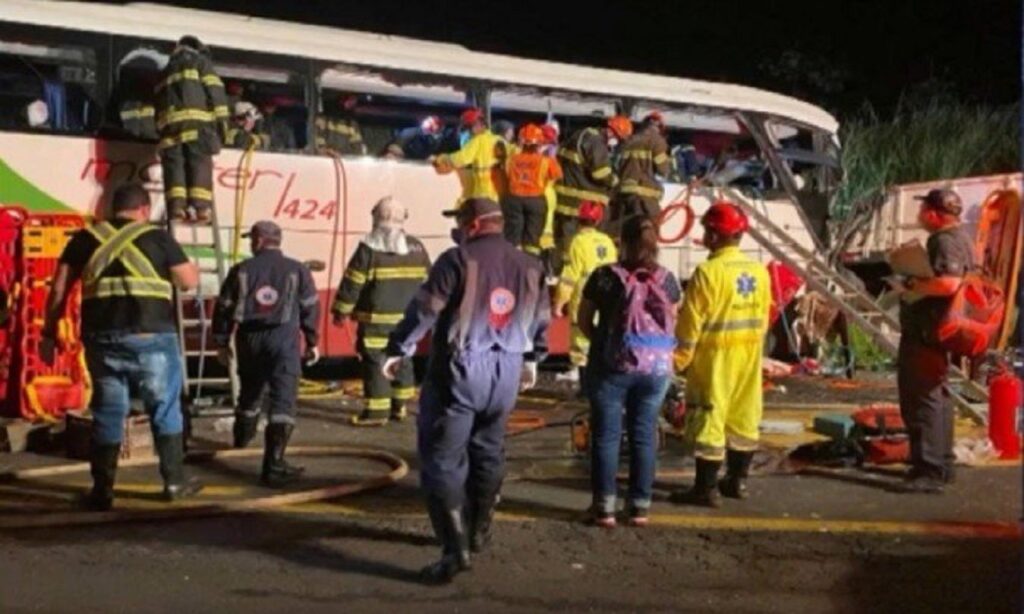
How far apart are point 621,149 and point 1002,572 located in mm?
7679

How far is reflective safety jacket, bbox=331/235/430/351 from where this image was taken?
384 inches

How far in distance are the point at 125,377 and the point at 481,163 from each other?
6.19m

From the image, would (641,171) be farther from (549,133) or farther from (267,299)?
(267,299)

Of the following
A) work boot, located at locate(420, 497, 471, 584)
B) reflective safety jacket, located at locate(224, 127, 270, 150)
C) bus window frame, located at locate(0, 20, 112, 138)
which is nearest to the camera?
work boot, located at locate(420, 497, 471, 584)

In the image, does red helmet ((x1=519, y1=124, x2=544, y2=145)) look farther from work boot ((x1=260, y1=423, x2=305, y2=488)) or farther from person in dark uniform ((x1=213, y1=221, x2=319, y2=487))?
work boot ((x1=260, y1=423, x2=305, y2=488))

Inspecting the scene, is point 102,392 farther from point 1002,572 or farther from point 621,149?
point 621,149

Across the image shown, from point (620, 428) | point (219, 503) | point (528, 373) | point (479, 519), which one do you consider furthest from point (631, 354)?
point (219, 503)

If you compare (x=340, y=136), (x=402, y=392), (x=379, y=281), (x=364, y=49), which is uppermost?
(x=364, y=49)

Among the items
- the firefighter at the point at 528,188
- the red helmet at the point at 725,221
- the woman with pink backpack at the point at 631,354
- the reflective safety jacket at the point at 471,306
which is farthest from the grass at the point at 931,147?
the reflective safety jacket at the point at 471,306

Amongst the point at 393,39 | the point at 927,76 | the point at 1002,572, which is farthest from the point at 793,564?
the point at 927,76

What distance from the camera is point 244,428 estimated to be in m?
8.69

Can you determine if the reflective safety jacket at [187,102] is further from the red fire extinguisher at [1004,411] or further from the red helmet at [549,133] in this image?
the red fire extinguisher at [1004,411]

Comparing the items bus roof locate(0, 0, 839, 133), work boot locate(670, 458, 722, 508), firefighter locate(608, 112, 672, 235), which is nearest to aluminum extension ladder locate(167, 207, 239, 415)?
→ bus roof locate(0, 0, 839, 133)

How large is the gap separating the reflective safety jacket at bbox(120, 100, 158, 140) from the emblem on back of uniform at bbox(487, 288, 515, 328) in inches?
233
